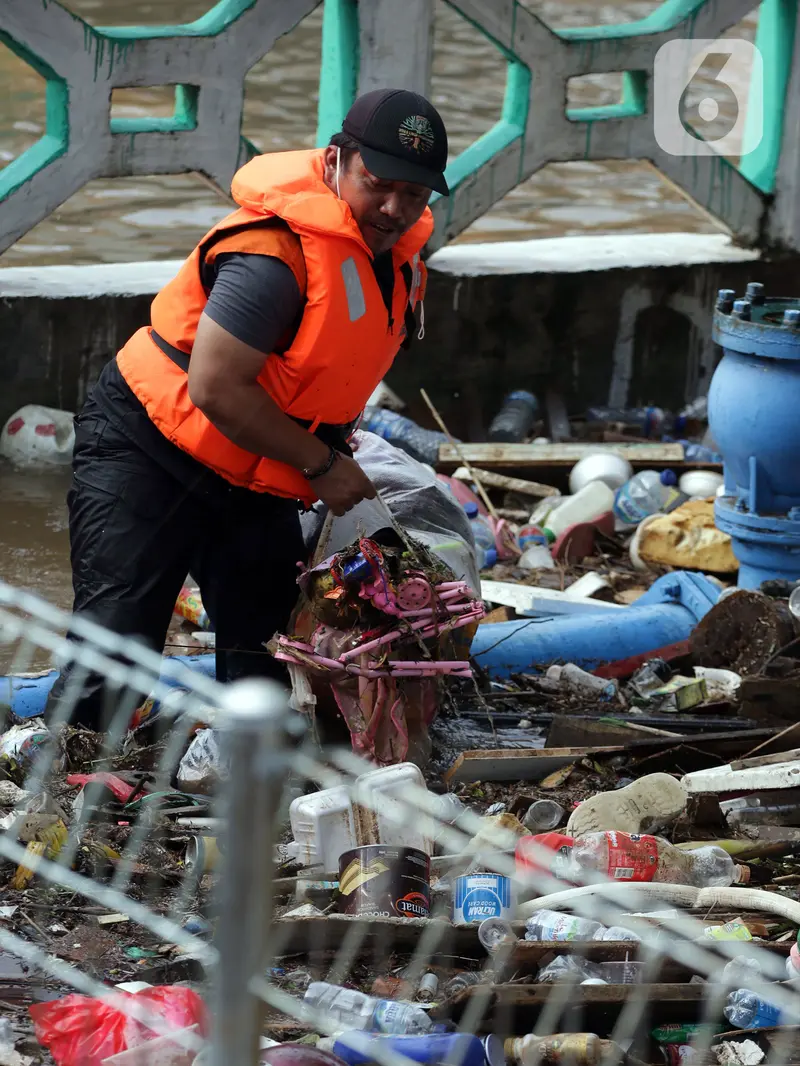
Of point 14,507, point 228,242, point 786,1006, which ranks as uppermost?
point 228,242

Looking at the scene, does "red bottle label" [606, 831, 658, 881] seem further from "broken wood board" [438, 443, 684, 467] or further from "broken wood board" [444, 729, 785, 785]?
"broken wood board" [438, 443, 684, 467]

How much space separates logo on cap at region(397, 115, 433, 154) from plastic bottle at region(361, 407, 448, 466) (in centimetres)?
307

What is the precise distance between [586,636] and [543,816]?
4.20 feet

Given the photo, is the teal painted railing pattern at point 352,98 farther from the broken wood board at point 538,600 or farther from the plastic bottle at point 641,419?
the broken wood board at point 538,600

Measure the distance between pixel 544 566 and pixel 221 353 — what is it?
2.82 meters

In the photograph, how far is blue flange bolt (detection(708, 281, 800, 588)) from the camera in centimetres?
511

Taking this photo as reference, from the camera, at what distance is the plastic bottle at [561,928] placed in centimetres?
312

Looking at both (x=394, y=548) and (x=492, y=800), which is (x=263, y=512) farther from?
(x=492, y=800)

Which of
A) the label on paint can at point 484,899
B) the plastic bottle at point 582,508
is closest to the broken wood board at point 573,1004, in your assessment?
the label on paint can at point 484,899

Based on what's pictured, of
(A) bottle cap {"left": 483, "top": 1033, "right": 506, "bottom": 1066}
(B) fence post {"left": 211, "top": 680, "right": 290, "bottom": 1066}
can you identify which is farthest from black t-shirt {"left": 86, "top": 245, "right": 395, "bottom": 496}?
(B) fence post {"left": 211, "top": 680, "right": 290, "bottom": 1066}

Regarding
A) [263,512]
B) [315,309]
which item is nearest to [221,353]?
[315,309]

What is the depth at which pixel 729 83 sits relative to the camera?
17.0 m

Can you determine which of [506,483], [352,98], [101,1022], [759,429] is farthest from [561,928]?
[352,98]

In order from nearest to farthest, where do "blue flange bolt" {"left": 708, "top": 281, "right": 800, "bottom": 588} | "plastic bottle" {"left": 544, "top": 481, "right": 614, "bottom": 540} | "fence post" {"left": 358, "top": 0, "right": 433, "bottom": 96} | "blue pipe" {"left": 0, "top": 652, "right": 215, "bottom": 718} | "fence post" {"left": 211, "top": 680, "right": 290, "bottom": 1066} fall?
"fence post" {"left": 211, "top": 680, "right": 290, "bottom": 1066}, "blue pipe" {"left": 0, "top": 652, "right": 215, "bottom": 718}, "blue flange bolt" {"left": 708, "top": 281, "right": 800, "bottom": 588}, "plastic bottle" {"left": 544, "top": 481, "right": 614, "bottom": 540}, "fence post" {"left": 358, "top": 0, "right": 433, "bottom": 96}
